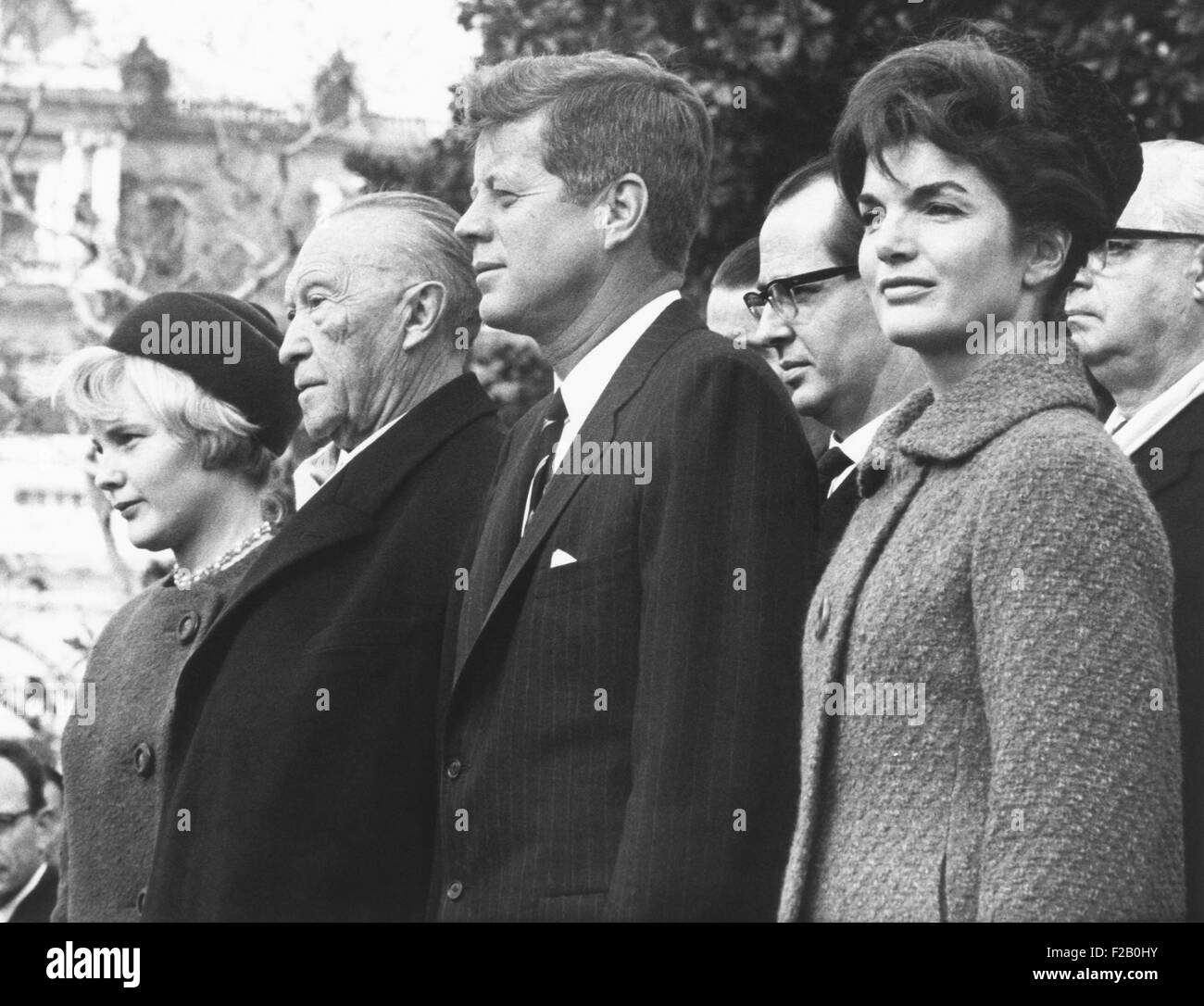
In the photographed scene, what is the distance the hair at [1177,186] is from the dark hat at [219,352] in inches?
70.9

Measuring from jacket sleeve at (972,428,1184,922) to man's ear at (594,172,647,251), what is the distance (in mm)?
1078

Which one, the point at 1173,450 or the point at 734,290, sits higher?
the point at 734,290

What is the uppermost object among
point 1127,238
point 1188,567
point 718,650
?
point 1127,238

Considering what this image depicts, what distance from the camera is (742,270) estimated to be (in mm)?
5289

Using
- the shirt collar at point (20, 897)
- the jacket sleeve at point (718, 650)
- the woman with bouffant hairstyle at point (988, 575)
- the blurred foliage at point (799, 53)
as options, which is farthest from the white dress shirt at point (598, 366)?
the blurred foliage at point (799, 53)

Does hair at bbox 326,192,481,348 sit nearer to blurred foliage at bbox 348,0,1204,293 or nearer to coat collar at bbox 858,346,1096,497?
coat collar at bbox 858,346,1096,497

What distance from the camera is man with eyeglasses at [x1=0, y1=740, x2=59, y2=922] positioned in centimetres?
593

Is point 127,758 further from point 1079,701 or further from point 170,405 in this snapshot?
point 1079,701

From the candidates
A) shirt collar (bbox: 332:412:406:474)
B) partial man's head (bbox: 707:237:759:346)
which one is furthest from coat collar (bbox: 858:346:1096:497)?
partial man's head (bbox: 707:237:759:346)

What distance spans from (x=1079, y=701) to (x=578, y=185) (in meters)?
1.40

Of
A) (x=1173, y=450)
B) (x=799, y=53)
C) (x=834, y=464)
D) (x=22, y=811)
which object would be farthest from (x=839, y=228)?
(x=22, y=811)

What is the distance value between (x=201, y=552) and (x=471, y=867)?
146 cm

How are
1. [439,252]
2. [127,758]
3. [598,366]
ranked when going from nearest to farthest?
[598,366]
[439,252]
[127,758]

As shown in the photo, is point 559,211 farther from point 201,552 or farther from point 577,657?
point 201,552
